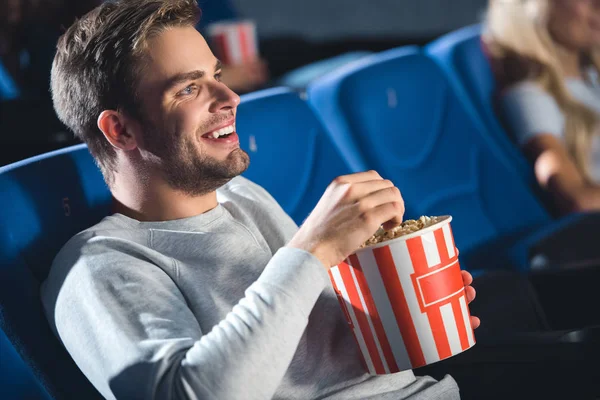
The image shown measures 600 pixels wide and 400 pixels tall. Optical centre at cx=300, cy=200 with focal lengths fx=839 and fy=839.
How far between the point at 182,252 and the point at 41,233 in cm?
24

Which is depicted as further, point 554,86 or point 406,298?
point 554,86

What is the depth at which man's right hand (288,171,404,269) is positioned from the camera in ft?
3.53

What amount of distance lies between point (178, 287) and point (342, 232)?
0.90ft

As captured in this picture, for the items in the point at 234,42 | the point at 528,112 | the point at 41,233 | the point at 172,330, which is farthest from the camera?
the point at 234,42

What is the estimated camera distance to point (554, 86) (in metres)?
2.53

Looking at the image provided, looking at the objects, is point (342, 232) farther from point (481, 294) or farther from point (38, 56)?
point (38, 56)

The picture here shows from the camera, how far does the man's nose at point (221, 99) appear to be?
1229mm

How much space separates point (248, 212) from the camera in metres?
1.42

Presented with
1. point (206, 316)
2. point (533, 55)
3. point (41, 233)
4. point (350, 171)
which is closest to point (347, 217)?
point (206, 316)

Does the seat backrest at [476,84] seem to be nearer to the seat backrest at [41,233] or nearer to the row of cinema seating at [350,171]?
the row of cinema seating at [350,171]

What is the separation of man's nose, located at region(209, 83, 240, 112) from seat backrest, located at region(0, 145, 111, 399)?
28 centimetres

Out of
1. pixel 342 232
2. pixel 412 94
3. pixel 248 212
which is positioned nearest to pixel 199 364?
pixel 342 232

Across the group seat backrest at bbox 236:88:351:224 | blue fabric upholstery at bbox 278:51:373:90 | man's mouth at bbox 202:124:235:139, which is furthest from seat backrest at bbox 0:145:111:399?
blue fabric upholstery at bbox 278:51:373:90

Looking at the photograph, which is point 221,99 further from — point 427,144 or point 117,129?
point 427,144
